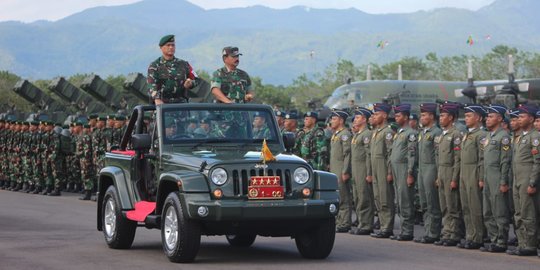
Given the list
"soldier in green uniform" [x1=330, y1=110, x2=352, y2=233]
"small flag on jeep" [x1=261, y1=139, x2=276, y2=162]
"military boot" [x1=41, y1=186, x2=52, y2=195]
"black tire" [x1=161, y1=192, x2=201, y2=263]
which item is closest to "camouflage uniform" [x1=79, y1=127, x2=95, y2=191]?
"military boot" [x1=41, y1=186, x2=52, y2=195]

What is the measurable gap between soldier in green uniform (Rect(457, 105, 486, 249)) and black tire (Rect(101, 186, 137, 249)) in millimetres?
4396

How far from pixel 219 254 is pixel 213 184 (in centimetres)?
180

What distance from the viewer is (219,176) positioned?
11.8 m

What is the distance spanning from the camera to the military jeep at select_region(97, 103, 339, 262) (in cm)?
1183

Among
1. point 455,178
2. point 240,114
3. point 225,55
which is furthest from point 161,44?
point 455,178

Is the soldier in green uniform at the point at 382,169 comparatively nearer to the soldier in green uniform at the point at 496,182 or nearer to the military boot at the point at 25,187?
the soldier in green uniform at the point at 496,182

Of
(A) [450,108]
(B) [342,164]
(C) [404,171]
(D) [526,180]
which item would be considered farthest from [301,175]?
(B) [342,164]

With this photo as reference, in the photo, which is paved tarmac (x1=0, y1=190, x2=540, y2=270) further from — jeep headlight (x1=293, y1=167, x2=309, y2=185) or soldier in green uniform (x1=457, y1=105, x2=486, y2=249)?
jeep headlight (x1=293, y1=167, x2=309, y2=185)

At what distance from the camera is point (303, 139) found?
19.7m

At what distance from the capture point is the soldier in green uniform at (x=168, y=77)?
14.3 m

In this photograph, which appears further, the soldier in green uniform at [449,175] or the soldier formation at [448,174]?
the soldier in green uniform at [449,175]

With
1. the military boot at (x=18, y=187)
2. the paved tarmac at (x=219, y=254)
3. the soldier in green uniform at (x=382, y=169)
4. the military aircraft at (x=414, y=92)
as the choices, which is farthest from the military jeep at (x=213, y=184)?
the military aircraft at (x=414, y=92)

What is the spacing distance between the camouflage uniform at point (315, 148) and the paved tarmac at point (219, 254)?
8.22 ft

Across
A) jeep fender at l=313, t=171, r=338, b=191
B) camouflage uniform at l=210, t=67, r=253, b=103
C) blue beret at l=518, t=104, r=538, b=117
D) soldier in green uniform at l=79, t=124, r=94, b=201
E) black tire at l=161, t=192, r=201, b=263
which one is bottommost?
soldier in green uniform at l=79, t=124, r=94, b=201
